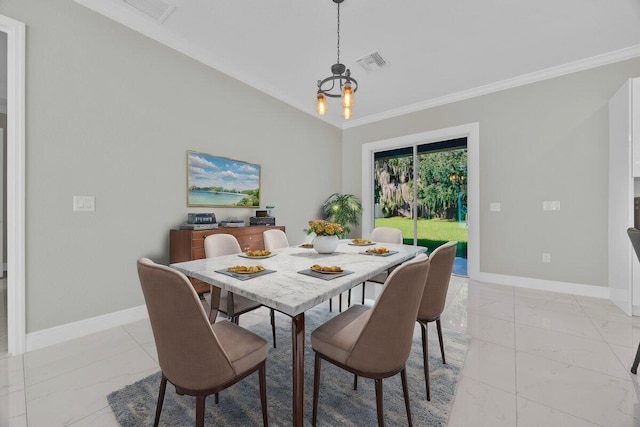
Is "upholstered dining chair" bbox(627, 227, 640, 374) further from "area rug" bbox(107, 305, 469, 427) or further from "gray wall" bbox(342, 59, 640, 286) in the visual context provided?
"gray wall" bbox(342, 59, 640, 286)

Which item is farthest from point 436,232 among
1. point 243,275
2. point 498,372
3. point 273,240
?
point 243,275

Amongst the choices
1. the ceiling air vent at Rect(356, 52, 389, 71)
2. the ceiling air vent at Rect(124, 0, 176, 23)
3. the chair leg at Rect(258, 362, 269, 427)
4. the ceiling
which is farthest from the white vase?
the ceiling air vent at Rect(124, 0, 176, 23)

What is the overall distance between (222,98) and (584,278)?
202 inches

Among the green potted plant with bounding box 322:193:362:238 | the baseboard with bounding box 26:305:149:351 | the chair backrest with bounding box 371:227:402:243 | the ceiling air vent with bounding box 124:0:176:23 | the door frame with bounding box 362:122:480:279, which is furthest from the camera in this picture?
the green potted plant with bounding box 322:193:362:238

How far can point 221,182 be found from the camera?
3.31m

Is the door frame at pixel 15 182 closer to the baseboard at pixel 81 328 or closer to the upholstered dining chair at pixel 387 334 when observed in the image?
the baseboard at pixel 81 328

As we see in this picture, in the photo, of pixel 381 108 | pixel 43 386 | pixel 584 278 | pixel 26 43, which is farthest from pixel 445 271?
pixel 381 108

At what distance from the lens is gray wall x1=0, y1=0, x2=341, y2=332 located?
6.69 feet

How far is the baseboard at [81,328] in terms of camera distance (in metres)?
2.01

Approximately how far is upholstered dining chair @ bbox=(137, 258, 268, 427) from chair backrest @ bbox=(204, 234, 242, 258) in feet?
3.78

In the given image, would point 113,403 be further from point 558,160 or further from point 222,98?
point 558,160

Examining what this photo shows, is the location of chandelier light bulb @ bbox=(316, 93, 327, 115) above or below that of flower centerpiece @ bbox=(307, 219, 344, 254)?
above

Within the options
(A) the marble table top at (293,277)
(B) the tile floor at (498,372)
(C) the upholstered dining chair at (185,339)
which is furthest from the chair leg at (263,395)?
(B) the tile floor at (498,372)

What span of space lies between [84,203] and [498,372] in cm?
349
